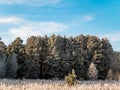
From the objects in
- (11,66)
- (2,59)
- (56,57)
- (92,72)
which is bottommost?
(92,72)

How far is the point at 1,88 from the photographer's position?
12125mm

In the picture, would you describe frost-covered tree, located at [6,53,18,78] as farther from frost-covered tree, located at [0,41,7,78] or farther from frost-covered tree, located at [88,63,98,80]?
frost-covered tree, located at [88,63,98,80]

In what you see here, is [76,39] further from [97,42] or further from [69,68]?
[69,68]

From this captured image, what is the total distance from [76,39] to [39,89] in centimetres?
5812

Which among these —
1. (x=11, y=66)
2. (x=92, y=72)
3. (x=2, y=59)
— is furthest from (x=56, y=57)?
(x=2, y=59)

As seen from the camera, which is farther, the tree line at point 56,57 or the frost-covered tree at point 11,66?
the tree line at point 56,57

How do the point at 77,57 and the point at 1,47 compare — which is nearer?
the point at 1,47

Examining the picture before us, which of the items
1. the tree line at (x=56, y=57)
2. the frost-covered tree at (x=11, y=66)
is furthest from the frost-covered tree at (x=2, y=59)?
the frost-covered tree at (x=11, y=66)

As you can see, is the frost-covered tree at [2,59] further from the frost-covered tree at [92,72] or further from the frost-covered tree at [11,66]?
the frost-covered tree at [92,72]

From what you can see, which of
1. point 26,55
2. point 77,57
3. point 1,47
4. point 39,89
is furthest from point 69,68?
point 39,89

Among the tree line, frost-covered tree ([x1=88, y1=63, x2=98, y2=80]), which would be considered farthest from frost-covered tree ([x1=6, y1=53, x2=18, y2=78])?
frost-covered tree ([x1=88, y1=63, x2=98, y2=80])

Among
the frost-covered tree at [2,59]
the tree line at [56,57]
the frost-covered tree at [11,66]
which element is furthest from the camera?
the tree line at [56,57]

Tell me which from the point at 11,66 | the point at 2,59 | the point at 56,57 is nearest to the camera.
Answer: the point at 2,59

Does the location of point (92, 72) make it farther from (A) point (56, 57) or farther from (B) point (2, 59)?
(B) point (2, 59)
